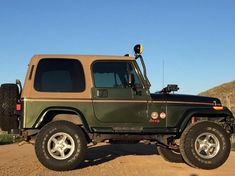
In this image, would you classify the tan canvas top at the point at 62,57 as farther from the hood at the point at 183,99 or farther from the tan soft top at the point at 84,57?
the hood at the point at 183,99

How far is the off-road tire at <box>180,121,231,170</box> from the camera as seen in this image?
794 centimetres

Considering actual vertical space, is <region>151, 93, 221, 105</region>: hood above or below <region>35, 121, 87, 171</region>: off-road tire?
above

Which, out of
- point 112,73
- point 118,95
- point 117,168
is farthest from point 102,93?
point 117,168

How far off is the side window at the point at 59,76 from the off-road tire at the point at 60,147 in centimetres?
66

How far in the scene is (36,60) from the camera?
316 inches

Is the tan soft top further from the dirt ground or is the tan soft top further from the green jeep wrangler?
the dirt ground

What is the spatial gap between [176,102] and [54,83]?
91.0 inches

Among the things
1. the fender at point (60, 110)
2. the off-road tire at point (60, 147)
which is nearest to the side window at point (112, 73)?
A: the fender at point (60, 110)

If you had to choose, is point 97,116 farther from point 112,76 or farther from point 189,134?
point 189,134

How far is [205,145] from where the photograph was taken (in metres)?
8.22

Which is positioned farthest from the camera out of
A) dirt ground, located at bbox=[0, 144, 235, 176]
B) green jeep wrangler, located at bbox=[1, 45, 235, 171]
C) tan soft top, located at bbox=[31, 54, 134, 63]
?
→ tan soft top, located at bbox=[31, 54, 134, 63]

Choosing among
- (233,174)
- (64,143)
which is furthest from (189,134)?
(64,143)

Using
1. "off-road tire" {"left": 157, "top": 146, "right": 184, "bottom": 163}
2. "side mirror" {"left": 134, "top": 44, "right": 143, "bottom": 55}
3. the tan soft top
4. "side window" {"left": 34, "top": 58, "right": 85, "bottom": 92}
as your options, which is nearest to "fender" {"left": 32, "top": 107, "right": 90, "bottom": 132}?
"side window" {"left": 34, "top": 58, "right": 85, "bottom": 92}

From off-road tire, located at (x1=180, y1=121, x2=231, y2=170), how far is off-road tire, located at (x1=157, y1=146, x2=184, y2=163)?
96cm
